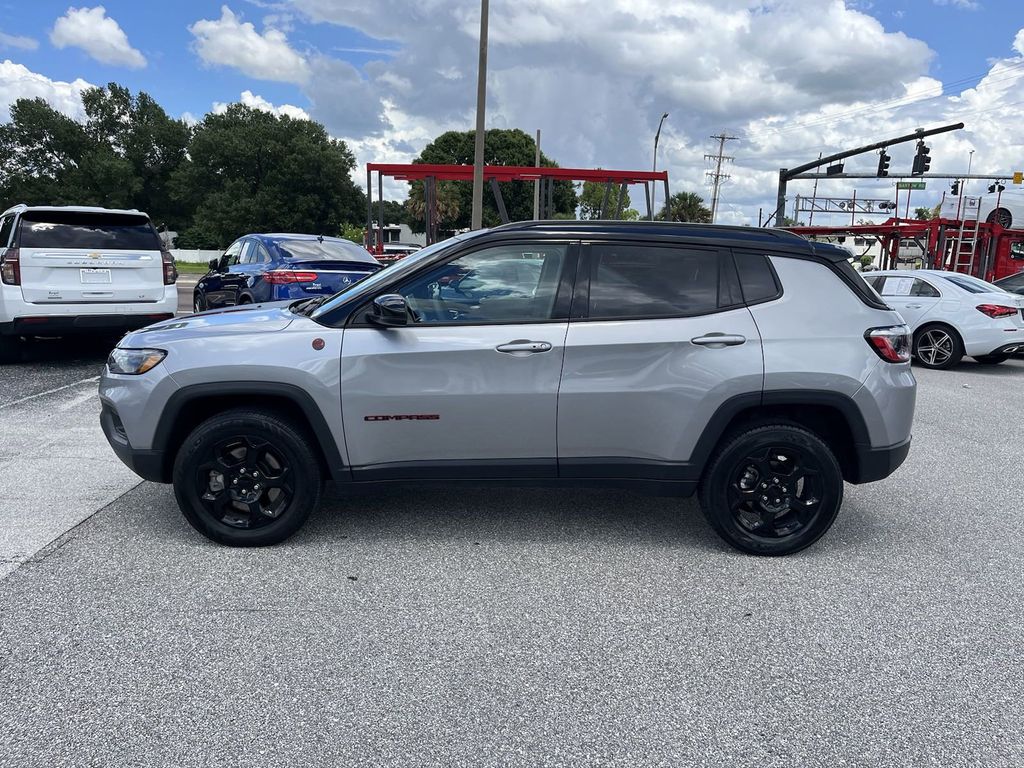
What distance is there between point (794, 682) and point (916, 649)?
0.65 metres

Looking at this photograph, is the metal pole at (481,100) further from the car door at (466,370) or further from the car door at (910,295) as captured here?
the car door at (466,370)

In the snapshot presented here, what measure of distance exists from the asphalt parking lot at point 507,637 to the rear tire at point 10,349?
187 inches

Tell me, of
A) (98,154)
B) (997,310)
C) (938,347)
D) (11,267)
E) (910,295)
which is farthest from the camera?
(98,154)

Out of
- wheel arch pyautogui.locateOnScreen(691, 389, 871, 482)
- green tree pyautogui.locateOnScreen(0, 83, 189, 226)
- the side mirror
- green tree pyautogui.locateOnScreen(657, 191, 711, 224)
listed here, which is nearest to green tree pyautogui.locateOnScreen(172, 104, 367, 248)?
green tree pyautogui.locateOnScreen(0, 83, 189, 226)

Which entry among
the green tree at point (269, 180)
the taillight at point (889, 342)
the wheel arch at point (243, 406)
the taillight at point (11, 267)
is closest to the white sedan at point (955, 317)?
the taillight at point (889, 342)

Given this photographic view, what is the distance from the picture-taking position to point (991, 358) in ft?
37.7

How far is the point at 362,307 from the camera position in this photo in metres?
3.81

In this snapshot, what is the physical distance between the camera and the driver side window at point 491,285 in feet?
12.6

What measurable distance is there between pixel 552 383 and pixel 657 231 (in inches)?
39.4

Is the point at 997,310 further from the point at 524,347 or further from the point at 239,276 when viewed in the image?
the point at 239,276

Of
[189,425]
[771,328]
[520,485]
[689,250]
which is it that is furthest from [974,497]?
[189,425]

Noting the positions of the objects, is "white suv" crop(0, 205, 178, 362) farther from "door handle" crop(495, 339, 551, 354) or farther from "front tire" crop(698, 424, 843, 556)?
"front tire" crop(698, 424, 843, 556)

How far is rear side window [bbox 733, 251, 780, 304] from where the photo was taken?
388 centimetres

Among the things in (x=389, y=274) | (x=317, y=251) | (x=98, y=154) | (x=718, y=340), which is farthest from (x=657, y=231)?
(x=98, y=154)
